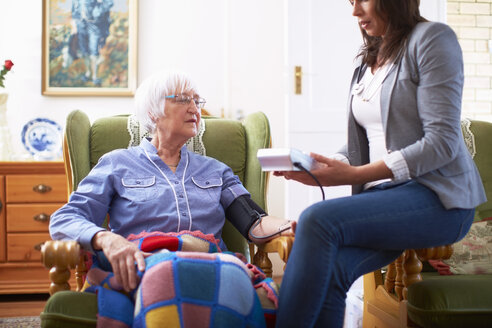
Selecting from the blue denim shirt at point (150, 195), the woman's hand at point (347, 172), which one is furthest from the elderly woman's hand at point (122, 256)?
the woman's hand at point (347, 172)

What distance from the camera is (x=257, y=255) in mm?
1735

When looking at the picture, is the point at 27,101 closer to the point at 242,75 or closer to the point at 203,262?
the point at 242,75

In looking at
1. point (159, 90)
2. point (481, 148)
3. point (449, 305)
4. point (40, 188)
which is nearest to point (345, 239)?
point (449, 305)

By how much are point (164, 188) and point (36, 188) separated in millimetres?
1502

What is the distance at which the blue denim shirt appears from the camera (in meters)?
1.70

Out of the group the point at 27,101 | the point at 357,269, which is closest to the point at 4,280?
the point at 27,101

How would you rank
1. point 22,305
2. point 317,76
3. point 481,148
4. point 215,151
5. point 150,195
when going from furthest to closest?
A: point 317,76 → point 22,305 → point 481,148 → point 215,151 → point 150,195

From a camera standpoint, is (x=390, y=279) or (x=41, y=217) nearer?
(x=390, y=279)

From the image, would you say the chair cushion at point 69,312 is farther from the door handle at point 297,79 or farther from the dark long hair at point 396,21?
the door handle at point 297,79

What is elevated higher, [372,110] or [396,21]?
[396,21]

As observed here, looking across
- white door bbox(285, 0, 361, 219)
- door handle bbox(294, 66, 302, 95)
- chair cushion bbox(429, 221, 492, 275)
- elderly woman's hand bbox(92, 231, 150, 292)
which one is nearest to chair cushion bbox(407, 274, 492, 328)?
chair cushion bbox(429, 221, 492, 275)

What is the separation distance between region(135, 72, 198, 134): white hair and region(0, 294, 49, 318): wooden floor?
4.77 feet

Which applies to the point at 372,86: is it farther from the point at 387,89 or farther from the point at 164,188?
the point at 164,188

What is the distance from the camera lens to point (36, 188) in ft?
9.79
